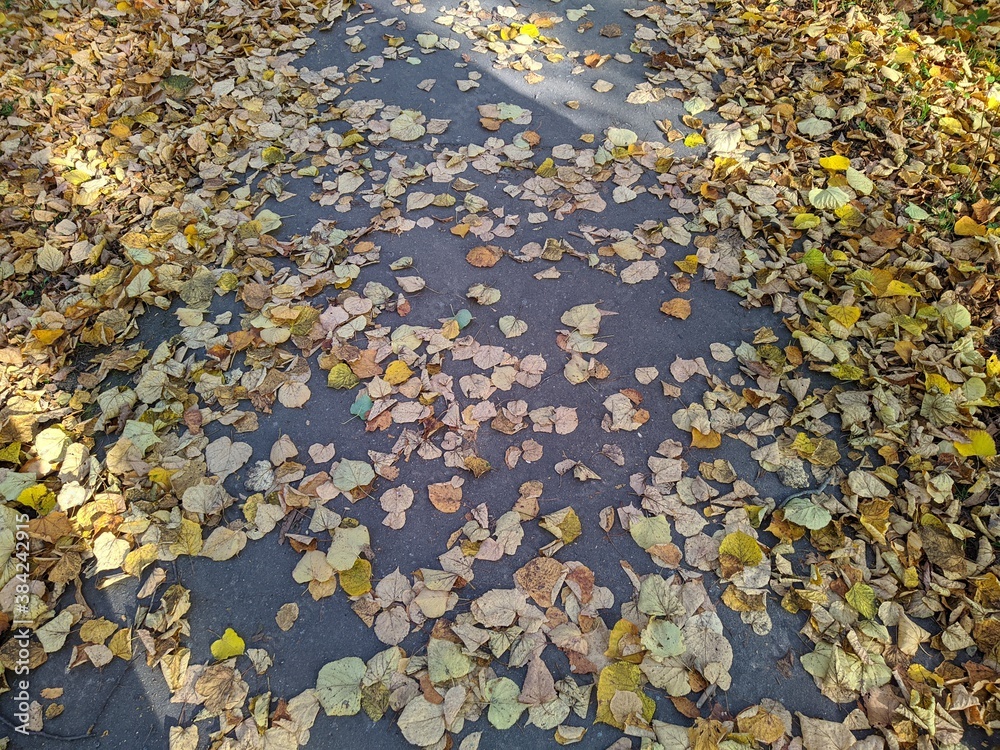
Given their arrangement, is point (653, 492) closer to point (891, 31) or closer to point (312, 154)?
point (312, 154)

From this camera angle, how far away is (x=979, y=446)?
228 cm

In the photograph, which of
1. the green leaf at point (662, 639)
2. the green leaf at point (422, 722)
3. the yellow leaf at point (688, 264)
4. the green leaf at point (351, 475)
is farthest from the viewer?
the yellow leaf at point (688, 264)

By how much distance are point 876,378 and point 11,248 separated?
421cm

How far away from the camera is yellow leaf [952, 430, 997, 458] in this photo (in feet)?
7.45

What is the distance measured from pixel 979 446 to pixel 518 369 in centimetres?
183

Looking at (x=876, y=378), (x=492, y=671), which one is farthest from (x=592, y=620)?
(x=876, y=378)

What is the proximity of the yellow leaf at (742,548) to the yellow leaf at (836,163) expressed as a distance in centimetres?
226

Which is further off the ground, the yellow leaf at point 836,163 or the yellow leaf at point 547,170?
the yellow leaf at point 836,163

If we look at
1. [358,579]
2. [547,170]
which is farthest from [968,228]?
[358,579]

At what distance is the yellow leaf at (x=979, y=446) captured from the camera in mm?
2270

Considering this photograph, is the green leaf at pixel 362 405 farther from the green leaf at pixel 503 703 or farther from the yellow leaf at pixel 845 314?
the yellow leaf at pixel 845 314

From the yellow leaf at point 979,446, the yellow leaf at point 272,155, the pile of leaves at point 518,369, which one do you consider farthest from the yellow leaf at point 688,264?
the yellow leaf at point 272,155

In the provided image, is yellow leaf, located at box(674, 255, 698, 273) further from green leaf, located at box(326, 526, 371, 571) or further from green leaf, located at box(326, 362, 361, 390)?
green leaf, located at box(326, 526, 371, 571)

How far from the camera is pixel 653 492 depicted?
2344 mm
